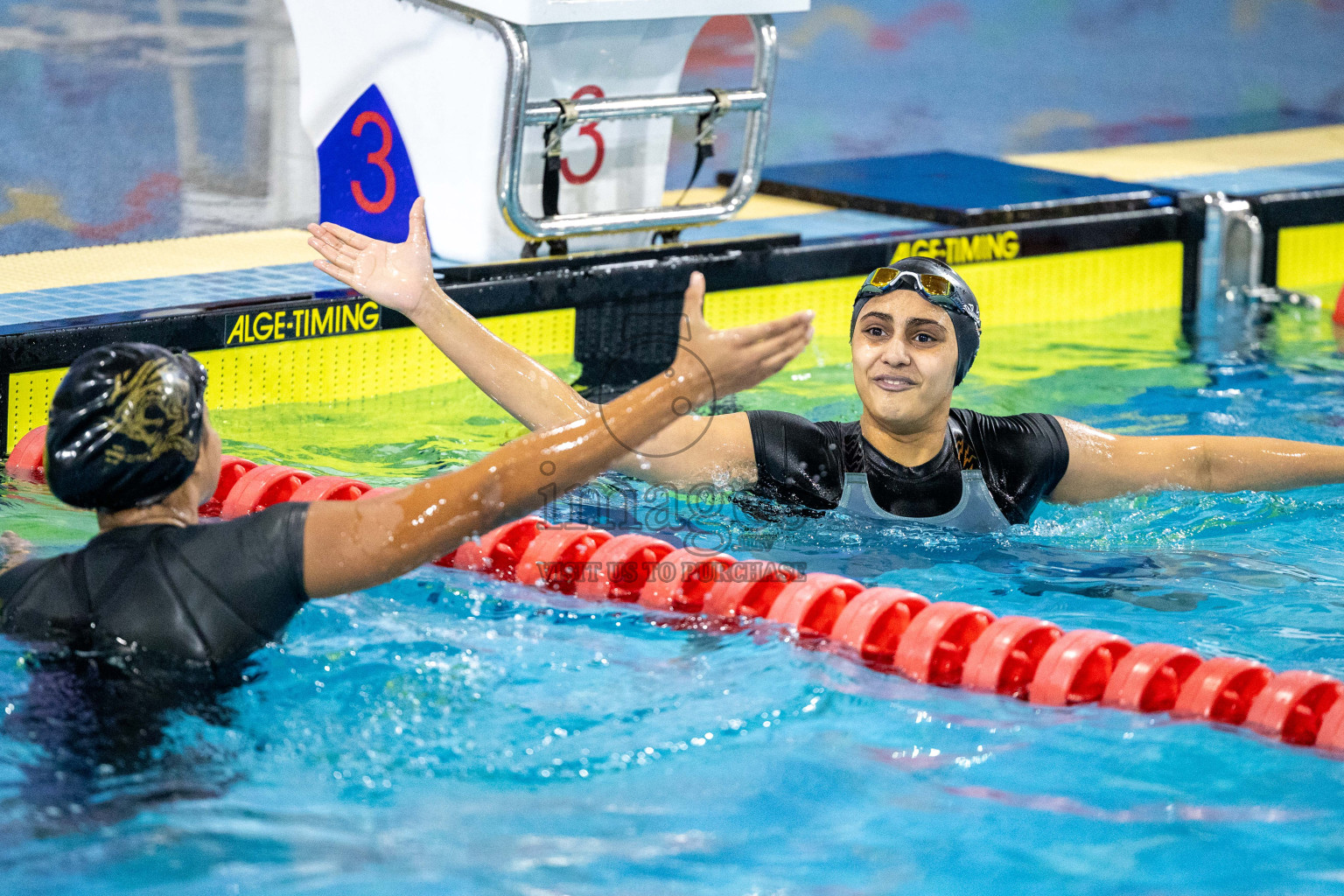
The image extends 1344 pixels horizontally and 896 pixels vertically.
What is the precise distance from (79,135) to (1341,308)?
5601 mm

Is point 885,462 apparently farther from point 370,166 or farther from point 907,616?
point 370,166

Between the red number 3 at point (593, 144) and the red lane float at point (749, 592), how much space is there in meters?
2.75

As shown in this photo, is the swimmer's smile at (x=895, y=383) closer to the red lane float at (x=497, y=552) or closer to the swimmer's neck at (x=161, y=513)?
the red lane float at (x=497, y=552)

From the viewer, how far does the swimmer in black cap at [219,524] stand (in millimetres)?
2457

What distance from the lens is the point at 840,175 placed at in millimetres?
7977

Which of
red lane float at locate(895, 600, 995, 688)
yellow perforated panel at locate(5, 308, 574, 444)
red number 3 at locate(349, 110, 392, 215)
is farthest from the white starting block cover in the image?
red lane float at locate(895, 600, 995, 688)

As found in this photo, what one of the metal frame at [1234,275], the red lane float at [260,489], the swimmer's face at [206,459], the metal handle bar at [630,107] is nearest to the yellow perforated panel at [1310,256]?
the metal frame at [1234,275]

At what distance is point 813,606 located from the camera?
3438 mm

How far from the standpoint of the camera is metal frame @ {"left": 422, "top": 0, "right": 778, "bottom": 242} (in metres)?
5.47

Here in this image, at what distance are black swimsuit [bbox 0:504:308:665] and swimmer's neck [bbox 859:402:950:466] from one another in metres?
1.88

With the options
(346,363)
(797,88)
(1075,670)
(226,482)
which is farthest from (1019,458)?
(797,88)

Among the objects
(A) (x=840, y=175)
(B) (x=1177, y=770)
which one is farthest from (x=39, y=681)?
(A) (x=840, y=175)

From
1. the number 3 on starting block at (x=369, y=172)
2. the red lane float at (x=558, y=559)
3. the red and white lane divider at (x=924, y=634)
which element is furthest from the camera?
the number 3 on starting block at (x=369, y=172)

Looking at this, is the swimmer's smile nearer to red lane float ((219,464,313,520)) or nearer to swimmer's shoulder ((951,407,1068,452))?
swimmer's shoulder ((951,407,1068,452))
